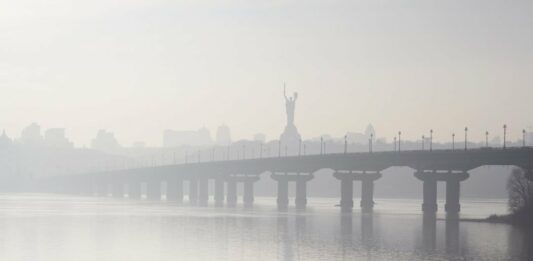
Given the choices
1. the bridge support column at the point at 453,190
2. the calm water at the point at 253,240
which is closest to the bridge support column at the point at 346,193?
the bridge support column at the point at 453,190

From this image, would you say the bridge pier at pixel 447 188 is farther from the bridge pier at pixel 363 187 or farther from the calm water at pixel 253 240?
the calm water at pixel 253 240

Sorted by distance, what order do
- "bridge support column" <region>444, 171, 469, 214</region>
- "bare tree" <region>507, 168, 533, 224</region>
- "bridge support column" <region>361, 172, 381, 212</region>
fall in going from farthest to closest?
"bridge support column" <region>361, 172, 381, 212</region> → "bridge support column" <region>444, 171, 469, 214</region> → "bare tree" <region>507, 168, 533, 224</region>

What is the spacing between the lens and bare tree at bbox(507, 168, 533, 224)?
116 meters

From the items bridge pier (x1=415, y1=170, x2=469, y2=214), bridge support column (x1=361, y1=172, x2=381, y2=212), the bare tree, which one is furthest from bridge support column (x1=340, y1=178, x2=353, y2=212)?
the bare tree

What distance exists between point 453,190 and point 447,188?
98cm

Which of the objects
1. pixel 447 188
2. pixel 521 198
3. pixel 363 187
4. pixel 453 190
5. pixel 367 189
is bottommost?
pixel 367 189

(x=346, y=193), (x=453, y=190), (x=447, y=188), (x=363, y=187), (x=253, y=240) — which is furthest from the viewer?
(x=346, y=193)

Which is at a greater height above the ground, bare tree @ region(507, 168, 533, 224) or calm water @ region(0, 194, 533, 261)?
bare tree @ region(507, 168, 533, 224)

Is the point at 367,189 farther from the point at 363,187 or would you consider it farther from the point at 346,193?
the point at 346,193

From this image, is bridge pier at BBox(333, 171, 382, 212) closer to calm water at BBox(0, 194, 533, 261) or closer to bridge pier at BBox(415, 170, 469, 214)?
bridge pier at BBox(415, 170, 469, 214)

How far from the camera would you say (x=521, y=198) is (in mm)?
127312

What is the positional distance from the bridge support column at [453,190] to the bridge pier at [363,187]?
22824 mm

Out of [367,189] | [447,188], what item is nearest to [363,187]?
[367,189]

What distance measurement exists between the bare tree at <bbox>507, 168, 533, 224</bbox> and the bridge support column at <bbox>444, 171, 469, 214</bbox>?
14.9m
